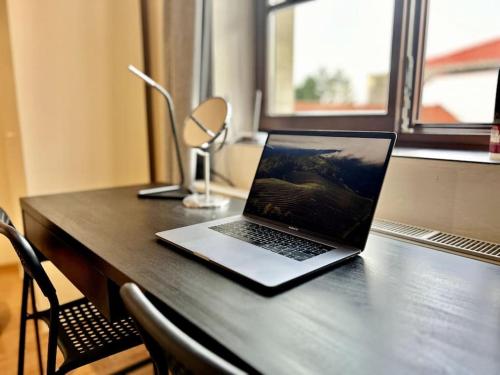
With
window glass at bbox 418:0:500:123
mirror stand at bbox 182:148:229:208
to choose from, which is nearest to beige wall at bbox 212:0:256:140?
mirror stand at bbox 182:148:229:208

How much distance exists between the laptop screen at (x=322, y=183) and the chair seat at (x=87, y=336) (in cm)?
48

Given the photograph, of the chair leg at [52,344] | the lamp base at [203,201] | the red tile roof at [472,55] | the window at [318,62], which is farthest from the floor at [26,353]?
the red tile roof at [472,55]

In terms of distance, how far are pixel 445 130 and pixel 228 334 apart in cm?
116

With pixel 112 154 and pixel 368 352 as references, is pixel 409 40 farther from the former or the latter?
pixel 112 154

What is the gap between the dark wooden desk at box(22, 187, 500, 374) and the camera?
0.49 meters

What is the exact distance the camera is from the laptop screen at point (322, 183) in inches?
33.3

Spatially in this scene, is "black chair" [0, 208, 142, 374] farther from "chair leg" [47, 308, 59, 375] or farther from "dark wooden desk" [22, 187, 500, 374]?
"dark wooden desk" [22, 187, 500, 374]

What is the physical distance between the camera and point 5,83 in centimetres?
215

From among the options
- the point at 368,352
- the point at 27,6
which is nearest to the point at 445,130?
the point at 368,352

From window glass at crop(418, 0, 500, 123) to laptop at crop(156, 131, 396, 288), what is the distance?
2.24 ft

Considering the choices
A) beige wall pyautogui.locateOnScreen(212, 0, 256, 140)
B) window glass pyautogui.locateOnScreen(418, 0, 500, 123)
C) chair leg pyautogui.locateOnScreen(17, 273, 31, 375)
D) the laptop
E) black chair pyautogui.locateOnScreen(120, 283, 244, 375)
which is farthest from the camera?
beige wall pyautogui.locateOnScreen(212, 0, 256, 140)

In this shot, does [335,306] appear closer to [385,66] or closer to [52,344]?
[52,344]

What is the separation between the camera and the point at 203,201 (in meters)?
1.33

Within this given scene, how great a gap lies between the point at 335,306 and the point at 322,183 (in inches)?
14.8
